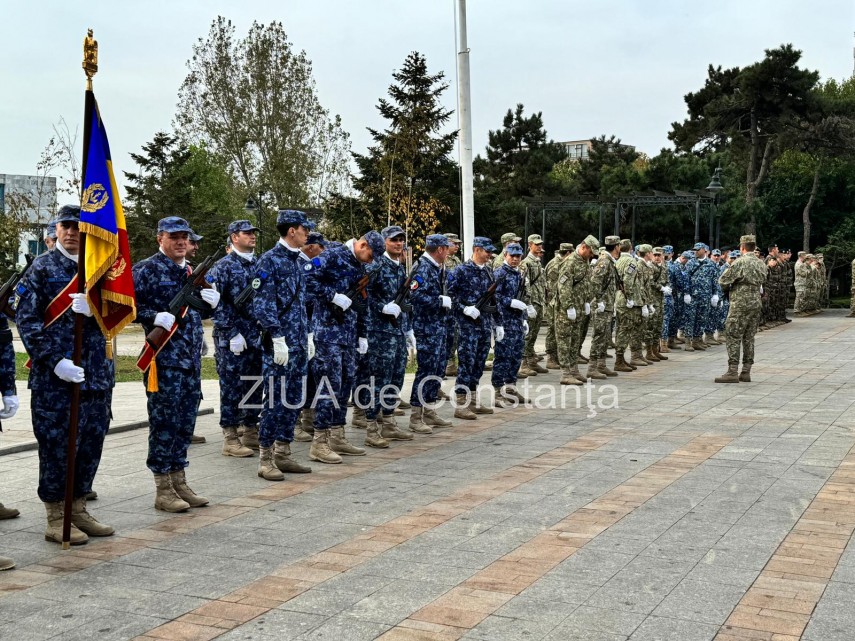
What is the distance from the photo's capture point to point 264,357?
26.4ft

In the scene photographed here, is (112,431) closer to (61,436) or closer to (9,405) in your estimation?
(9,405)

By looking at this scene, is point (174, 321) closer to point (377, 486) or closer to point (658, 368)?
point (377, 486)

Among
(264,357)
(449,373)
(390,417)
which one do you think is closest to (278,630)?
(264,357)

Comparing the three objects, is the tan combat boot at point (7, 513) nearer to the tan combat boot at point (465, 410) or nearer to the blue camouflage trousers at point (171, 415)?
the blue camouflage trousers at point (171, 415)

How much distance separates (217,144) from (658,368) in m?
27.5

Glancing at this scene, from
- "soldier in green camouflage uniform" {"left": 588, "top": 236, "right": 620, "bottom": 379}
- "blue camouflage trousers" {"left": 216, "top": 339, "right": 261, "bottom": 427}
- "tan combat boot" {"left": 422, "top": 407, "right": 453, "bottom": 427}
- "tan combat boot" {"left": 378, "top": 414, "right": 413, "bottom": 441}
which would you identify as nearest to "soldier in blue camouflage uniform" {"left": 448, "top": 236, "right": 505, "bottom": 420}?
Answer: "tan combat boot" {"left": 422, "top": 407, "right": 453, "bottom": 427}

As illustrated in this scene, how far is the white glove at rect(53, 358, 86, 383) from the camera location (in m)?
5.95

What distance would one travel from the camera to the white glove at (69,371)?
5.95 metres

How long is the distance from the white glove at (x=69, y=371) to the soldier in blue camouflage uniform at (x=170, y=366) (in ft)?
2.68

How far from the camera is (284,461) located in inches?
326

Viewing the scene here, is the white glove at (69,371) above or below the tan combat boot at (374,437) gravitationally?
above

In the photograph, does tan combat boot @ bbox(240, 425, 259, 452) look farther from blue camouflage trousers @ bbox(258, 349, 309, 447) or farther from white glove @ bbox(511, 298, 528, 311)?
white glove @ bbox(511, 298, 528, 311)

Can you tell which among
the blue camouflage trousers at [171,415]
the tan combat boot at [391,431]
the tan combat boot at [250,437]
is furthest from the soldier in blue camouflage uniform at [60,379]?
the tan combat boot at [391,431]

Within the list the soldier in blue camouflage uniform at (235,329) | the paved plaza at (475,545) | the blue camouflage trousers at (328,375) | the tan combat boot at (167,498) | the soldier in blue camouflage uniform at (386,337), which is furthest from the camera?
the soldier in blue camouflage uniform at (386,337)
